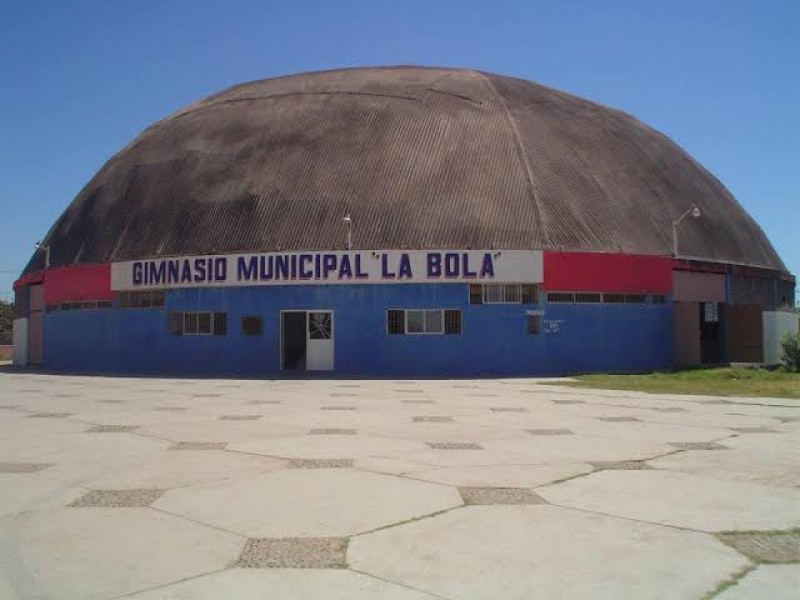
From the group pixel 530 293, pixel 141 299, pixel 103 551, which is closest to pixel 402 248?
pixel 530 293

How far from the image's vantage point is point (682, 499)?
24.3 feet

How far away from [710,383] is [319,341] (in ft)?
51.2

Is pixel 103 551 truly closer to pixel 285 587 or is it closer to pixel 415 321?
pixel 285 587

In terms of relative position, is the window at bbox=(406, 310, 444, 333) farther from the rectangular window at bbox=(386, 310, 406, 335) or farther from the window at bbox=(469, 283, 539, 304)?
the window at bbox=(469, 283, 539, 304)

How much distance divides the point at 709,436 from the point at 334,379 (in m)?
17.7

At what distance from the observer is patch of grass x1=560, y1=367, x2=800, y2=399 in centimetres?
2144

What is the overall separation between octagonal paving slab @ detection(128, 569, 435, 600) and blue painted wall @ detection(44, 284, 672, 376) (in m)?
25.3

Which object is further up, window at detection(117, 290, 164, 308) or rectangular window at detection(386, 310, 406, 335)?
window at detection(117, 290, 164, 308)

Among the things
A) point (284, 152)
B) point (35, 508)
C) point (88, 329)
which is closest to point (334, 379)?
point (284, 152)

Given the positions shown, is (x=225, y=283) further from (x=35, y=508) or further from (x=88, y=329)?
(x=35, y=508)

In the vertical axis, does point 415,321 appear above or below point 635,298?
below

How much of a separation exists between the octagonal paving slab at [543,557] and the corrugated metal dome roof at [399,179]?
2404cm

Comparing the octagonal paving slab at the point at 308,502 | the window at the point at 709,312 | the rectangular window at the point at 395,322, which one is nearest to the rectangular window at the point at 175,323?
the rectangular window at the point at 395,322

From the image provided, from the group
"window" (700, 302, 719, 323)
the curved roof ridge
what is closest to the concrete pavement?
the curved roof ridge
